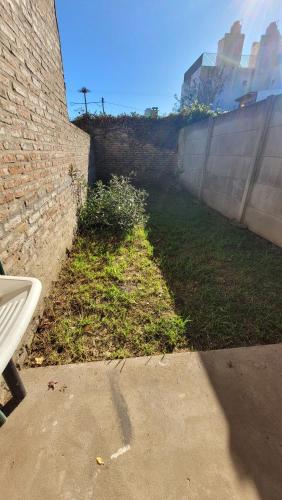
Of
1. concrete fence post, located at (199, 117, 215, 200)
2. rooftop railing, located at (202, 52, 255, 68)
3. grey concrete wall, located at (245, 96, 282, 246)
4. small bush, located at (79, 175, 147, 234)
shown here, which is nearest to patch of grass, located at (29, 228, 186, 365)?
small bush, located at (79, 175, 147, 234)

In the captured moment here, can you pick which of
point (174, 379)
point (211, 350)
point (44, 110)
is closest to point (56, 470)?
point (174, 379)

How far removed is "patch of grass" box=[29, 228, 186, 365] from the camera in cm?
182

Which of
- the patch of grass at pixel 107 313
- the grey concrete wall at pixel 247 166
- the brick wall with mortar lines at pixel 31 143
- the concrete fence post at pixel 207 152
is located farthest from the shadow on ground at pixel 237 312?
the concrete fence post at pixel 207 152

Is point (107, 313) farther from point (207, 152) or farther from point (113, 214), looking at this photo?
point (207, 152)

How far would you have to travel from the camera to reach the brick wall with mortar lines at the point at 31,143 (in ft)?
5.21

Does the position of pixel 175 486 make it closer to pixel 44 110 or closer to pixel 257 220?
pixel 44 110

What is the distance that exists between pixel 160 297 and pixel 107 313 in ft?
2.03

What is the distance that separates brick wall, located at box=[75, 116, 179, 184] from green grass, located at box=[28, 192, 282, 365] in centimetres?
530

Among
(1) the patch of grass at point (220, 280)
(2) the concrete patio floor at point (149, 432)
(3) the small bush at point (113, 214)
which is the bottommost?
(1) the patch of grass at point (220, 280)

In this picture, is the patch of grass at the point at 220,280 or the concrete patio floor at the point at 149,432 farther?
the patch of grass at the point at 220,280

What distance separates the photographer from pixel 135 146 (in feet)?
26.9

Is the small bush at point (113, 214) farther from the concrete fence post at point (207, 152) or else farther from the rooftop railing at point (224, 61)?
the rooftop railing at point (224, 61)

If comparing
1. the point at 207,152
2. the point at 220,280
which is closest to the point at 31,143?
the point at 220,280

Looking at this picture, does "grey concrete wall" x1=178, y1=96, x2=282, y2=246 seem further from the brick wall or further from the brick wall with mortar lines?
the brick wall with mortar lines
